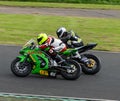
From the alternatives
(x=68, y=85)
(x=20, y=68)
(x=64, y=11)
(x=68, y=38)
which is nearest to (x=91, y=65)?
(x=68, y=38)

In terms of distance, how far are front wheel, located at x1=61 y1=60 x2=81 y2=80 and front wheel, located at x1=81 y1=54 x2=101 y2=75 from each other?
64 cm

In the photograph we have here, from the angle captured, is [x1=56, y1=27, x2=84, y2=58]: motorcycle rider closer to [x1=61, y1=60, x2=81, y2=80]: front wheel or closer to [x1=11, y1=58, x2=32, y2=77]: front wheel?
[x1=61, y1=60, x2=81, y2=80]: front wheel

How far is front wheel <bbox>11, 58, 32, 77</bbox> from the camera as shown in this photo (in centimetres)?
1143

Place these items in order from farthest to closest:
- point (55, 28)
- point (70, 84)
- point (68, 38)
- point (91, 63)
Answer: point (55, 28) < point (91, 63) < point (68, 38) < point (70, 84)

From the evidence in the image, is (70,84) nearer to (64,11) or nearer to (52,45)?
(52,45)

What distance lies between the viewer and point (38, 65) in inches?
450

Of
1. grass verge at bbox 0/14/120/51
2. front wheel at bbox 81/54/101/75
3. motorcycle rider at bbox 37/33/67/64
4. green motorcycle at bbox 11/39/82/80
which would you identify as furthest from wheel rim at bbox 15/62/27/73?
grass verge at bbox 0/14/120/51

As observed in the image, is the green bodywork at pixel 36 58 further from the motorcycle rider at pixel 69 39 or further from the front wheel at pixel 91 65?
the front wheel at pixel 91 65

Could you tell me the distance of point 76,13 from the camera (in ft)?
99.9

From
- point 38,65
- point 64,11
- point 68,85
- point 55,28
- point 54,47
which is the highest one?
point 64,11

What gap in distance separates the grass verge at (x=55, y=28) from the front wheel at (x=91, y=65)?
443 cm

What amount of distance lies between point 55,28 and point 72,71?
10465 millimetres

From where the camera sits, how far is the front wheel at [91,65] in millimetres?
12016

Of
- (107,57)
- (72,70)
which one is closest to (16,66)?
(72,70)
